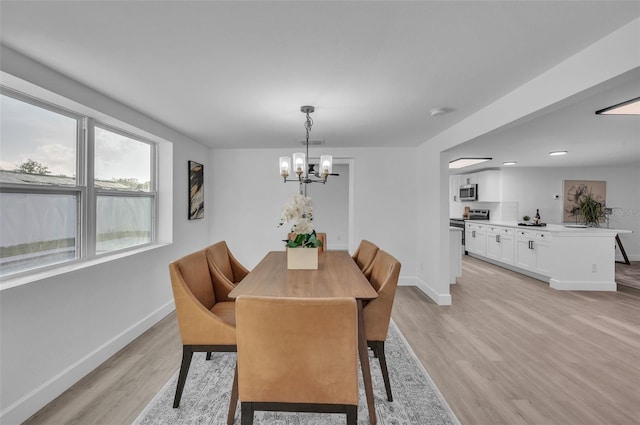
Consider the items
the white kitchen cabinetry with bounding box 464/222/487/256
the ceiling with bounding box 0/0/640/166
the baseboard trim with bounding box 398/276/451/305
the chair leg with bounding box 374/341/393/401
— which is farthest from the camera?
the white kitchen cabinetry with bounding box 464/222/487/256

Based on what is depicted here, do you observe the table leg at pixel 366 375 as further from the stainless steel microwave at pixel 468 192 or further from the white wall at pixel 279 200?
the stainless steel microwave at pixel 468 192

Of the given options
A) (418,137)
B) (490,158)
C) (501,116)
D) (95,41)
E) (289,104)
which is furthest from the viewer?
(490,158)

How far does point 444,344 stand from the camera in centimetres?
275

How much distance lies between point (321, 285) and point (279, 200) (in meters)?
3.00

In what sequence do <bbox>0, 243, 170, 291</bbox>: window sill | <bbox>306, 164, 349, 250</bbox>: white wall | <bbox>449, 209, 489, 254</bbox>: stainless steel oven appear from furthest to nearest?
<bbox>306, 164, 349, 250</bbox>: white wall → <bbox>449, 209, 489, 254</bbox>: stainless steel oven → <bbox>0, 243, 170, 291</bbox>: window sill

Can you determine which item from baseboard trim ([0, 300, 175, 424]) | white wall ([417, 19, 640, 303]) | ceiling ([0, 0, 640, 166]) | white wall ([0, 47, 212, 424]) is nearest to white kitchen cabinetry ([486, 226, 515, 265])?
white wall ([417, 19, 640, 303])

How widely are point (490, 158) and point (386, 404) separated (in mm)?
5013

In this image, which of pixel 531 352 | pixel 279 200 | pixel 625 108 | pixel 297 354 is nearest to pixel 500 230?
pixel 625 108

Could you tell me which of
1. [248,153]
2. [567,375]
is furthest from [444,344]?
[248,153]

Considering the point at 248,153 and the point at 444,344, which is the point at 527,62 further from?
the point at 248,153

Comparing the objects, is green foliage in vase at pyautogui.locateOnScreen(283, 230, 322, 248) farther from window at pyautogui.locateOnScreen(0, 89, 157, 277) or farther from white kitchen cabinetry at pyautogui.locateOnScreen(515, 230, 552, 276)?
white kitchen cabinetry at pyautogui.locateOnScreen(515, 230, 552, 276)

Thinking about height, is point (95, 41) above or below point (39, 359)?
above

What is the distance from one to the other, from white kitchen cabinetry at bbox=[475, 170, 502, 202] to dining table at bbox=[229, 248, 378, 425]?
5.93 metres

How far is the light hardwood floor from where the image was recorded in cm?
185
